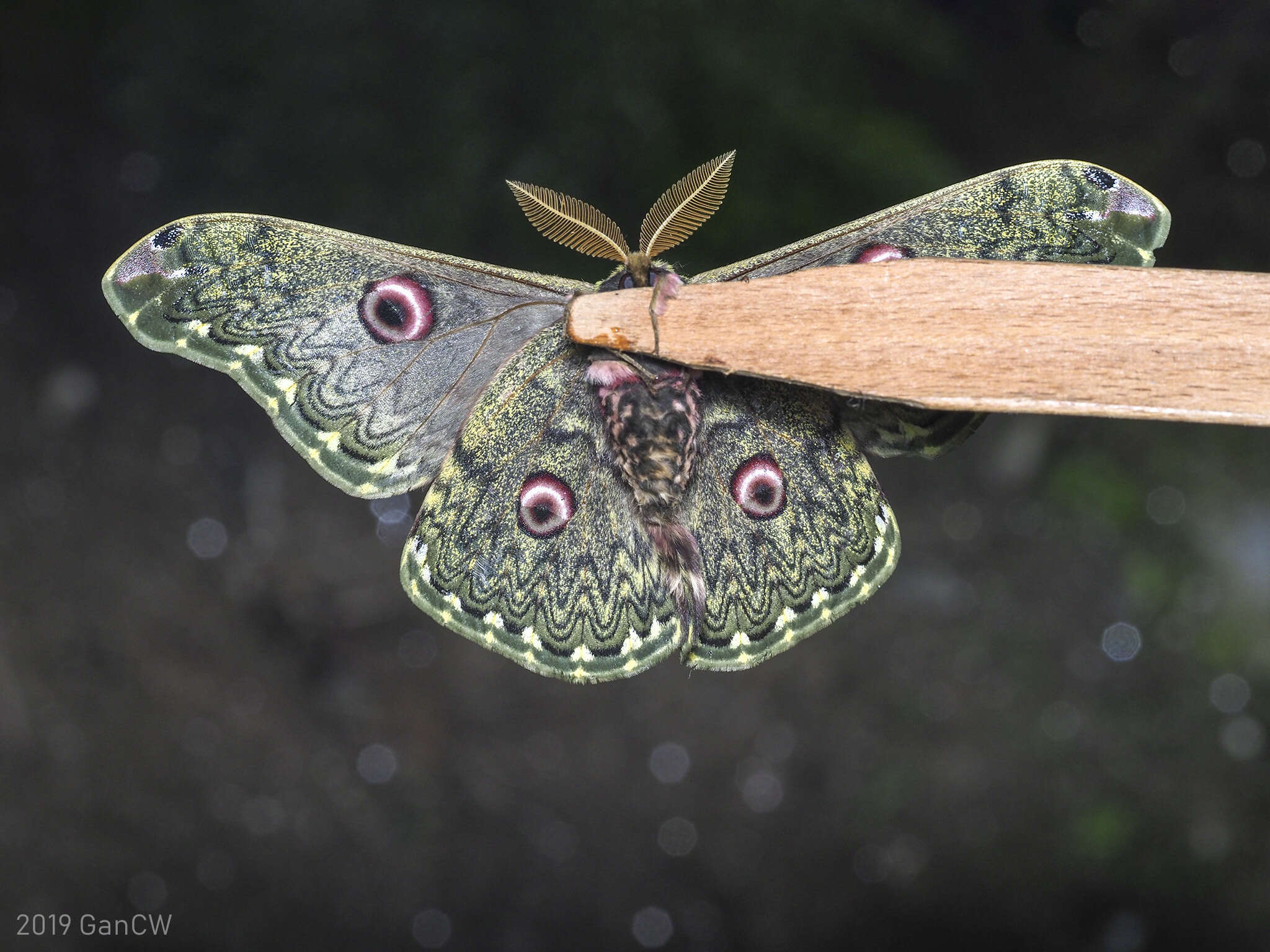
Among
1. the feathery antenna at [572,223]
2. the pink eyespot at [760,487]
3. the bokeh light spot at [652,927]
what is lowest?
the bokeh light spot at [652,927]

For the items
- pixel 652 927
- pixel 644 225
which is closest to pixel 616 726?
pixel 652 927

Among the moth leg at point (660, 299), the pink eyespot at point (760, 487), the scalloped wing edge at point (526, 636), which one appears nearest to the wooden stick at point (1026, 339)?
the moth leg at point (660, 299)

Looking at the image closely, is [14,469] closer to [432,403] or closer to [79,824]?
[79,824]

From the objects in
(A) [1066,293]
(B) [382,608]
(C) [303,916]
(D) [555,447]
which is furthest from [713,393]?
(C) [303,916]

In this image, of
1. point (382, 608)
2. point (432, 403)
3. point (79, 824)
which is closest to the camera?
point (432, 403)

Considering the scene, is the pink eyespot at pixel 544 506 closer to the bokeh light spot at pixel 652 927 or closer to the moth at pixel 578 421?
the moth at pixel 578 421

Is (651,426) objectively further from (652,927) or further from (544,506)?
(652,927)

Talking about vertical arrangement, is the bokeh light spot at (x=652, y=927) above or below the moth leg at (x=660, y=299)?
below
